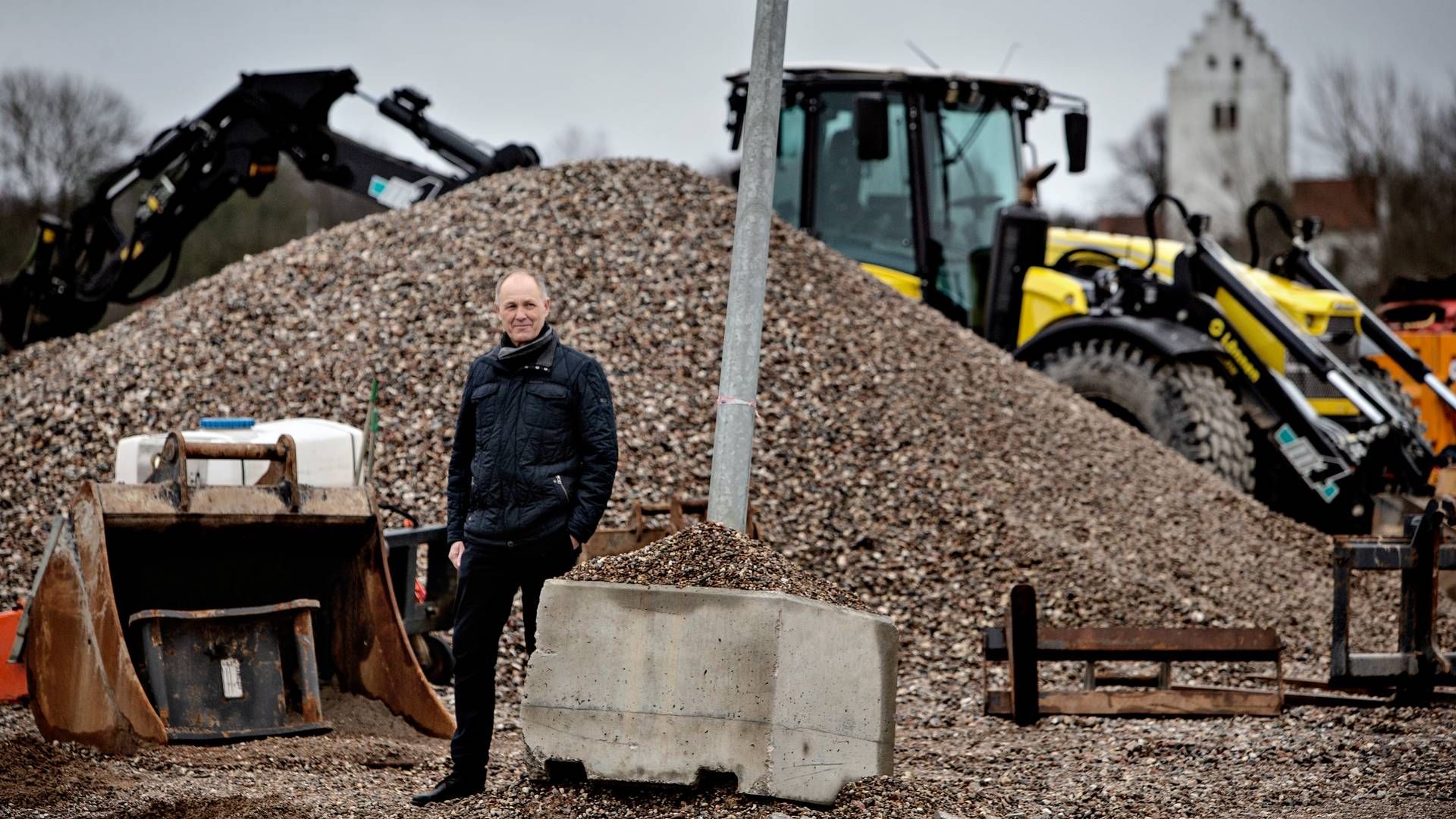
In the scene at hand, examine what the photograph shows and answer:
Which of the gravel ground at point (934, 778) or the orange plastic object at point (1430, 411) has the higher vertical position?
the orange plastic object at point (1430, 411)

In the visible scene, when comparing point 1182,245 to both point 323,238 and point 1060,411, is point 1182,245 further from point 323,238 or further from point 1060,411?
point 323,238

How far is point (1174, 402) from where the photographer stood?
35.2 feet

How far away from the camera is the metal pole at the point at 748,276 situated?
5039 mm

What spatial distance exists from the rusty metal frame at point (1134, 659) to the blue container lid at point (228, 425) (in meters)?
3.25

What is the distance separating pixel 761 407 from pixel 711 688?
4.82m

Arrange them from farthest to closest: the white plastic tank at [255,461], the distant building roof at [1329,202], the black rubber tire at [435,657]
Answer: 1. the distant building roof at [1329,202]
2. the black rubber tire at [435,657]
3. the white plastic tank at [255,461]

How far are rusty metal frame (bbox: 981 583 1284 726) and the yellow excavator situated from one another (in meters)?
3.86

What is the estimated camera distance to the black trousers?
4816 mm

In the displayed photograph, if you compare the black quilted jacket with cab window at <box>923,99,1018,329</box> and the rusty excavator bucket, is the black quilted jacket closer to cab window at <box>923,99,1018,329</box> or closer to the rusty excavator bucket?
the rusty excavator bucket

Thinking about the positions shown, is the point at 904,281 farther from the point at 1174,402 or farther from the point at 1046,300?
→ the point at 1174,402

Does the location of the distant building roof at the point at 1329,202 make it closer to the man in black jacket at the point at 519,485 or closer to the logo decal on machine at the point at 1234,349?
the logo decal on machine at the point at 1234,349

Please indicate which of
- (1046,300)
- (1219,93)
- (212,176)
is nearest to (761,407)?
(1046,300)

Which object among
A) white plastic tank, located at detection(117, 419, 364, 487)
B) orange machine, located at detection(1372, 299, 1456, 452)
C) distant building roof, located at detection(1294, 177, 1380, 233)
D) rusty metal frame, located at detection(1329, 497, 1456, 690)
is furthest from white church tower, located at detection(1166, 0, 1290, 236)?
white plastic tank, located at detection(117, 419, 364, 487)

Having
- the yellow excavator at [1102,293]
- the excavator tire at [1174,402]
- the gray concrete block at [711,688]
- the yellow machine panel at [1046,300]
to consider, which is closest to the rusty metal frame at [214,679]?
the gray concrete block at [711,688]
